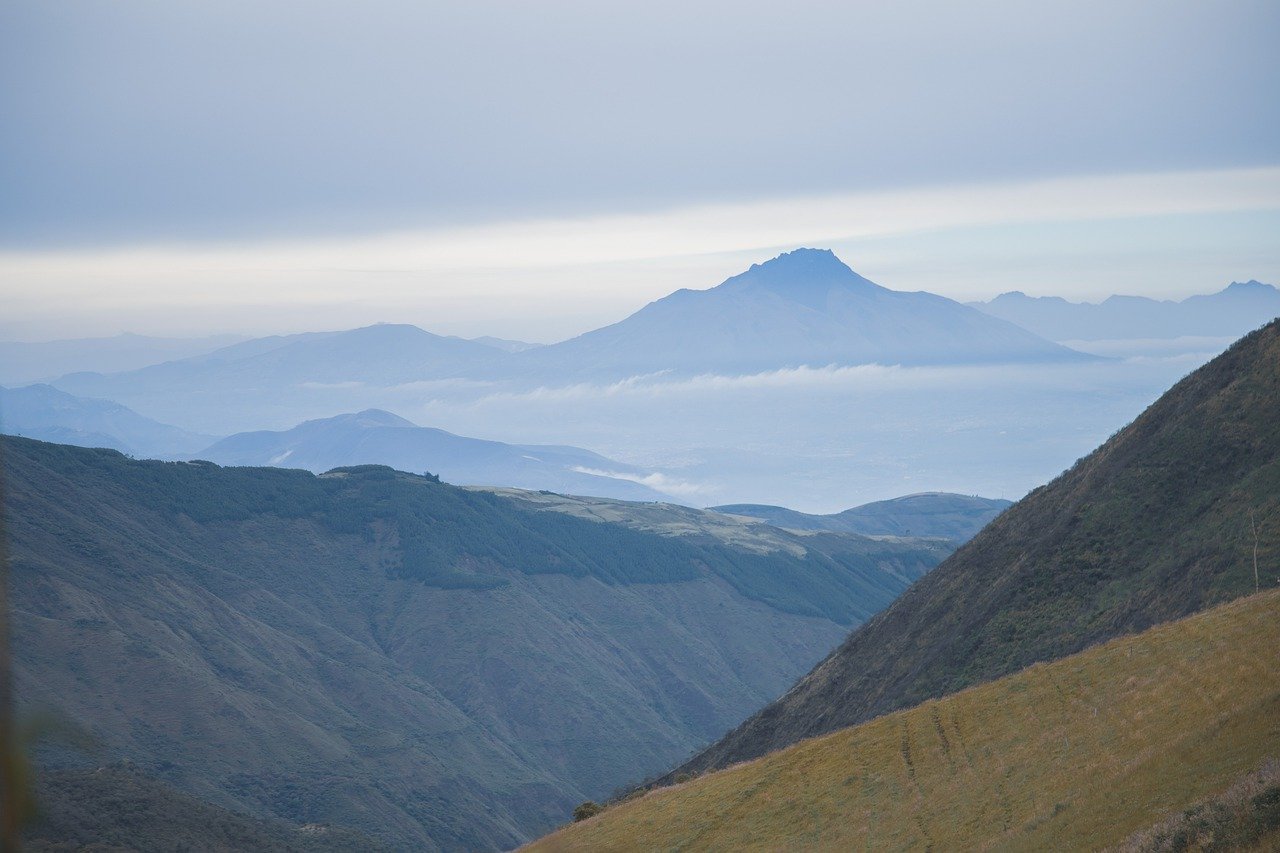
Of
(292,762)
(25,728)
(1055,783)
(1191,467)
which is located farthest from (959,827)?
(292,762)

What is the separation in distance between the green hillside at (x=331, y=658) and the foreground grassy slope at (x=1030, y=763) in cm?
4938

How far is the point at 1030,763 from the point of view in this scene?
31.0m

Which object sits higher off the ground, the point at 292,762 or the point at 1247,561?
the point at 1247,561

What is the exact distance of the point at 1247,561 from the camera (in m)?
52.2

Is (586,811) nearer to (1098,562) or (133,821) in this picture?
(133,821)

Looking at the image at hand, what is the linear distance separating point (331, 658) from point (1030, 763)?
127 m

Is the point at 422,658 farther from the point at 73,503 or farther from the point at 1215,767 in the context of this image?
the point at 1215,767

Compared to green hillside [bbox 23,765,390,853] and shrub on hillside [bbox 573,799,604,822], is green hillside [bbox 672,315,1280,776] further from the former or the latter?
green hillside [bbox 23,765,390,853]

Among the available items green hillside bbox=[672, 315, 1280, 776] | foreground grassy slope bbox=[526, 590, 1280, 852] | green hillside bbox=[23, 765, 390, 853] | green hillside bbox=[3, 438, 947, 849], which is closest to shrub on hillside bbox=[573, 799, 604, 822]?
foreground grassy slope bbox=[526, 590, 1280, 852]

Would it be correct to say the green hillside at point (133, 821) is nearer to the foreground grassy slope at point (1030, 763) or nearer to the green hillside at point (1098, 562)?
the foreground grassy slope at point (1030, 763)

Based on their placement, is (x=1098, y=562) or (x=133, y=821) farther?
(x=1098, y=562)

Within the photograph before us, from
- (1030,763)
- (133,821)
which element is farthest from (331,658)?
(1030,763)

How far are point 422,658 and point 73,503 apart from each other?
4946 centimetres

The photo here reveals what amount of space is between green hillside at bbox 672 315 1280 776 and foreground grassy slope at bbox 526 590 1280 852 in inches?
712
